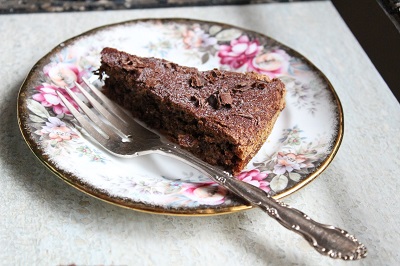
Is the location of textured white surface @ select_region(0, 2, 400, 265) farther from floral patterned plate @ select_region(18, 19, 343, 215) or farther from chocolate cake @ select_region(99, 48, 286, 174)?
chocolate cake @ select_region(99, 48, 286, 174)

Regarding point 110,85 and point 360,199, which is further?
point 110,85

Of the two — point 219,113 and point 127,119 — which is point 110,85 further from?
point 219,113

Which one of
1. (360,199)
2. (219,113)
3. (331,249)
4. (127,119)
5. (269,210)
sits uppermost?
(127,119)

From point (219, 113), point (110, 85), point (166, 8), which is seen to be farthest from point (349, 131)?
point (166, 8)

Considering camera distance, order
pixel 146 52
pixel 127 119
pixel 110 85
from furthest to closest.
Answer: pixel 146 52
pixel 110 85
pixel 127 119

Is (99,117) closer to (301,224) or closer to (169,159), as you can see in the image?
(169,159)

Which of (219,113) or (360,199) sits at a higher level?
(219,113)

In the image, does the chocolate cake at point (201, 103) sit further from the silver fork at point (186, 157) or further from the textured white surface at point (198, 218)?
the textured white surface at point (198, 218)
